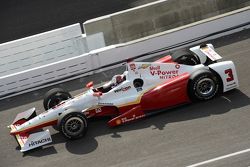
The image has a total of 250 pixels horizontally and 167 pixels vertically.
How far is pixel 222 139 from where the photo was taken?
1104cm

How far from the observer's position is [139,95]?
40.3 feet

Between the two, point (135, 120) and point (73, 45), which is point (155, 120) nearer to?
point (135, 120)

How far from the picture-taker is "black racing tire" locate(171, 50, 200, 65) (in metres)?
13.3

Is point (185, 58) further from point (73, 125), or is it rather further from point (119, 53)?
point (73, 125)

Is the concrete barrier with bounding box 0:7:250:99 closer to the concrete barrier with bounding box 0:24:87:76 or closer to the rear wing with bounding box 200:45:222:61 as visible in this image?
the concrete barrier with bounding box 0:24:87:76

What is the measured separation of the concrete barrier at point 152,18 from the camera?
16.3 meters

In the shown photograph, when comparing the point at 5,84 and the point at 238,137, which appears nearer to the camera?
the point at 238,137

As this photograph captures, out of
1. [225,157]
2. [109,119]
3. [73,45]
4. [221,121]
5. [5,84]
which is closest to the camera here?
[225,157]

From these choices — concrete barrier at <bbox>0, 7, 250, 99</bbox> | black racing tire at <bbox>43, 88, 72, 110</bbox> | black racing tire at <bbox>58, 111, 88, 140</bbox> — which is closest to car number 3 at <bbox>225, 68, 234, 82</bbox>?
black racing tire at <bbox>58, 111, 88, 140</bbox>

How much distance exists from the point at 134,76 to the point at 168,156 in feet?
7.92

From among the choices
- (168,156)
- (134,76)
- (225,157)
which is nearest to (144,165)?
(168,156)

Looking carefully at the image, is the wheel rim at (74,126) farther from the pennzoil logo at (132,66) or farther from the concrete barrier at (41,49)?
the concrete barrier at (41,49)

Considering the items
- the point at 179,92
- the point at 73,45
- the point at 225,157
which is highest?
the point at 73,45

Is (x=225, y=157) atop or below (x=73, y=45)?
below
